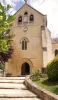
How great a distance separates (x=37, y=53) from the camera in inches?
1427

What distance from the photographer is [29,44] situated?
3669cm

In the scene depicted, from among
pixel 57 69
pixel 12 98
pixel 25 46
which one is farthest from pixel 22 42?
pixel 12 98

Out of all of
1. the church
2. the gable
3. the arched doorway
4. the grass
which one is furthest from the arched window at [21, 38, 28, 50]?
the grass

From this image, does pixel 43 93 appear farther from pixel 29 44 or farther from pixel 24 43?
pixel 24 43

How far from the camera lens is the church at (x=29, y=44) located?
118 ft

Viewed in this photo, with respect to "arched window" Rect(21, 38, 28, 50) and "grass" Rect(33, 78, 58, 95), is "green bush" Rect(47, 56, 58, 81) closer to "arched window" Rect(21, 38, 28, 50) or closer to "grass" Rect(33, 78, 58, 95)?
"grass" Rect(33, 78, 58, 95)

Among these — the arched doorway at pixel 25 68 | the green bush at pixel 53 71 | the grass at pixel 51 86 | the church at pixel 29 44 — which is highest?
the church at pixel 29 44

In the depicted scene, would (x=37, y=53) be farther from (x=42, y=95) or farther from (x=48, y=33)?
(x=42, y=95)

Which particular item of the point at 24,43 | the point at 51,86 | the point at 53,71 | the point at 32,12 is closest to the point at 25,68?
the point at 24,43

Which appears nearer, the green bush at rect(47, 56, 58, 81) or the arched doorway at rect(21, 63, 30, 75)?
the green bush at rect(47, 56, 58, 81)

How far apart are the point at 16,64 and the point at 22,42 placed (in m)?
3.60

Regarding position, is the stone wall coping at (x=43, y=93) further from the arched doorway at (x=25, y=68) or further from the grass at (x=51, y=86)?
the arched doorway at (x=25, y=68)

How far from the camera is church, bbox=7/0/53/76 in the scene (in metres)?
36.0

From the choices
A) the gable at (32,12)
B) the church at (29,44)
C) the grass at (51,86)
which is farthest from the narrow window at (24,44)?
the grass at (51,86)
